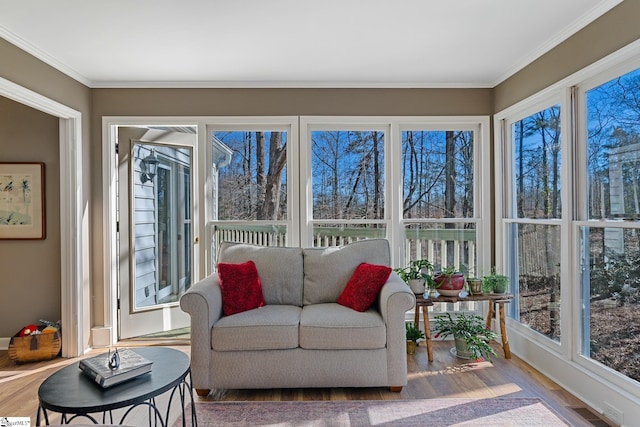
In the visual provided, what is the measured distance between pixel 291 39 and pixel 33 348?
329 centimetres

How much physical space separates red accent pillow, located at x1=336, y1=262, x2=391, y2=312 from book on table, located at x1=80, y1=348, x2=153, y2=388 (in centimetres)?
150

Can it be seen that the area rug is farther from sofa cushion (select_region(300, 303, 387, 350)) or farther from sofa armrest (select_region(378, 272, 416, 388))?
sofa cushion (select_region(300, 303, 387, 350))

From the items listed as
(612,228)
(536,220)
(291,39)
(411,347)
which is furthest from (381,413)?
(291,39)

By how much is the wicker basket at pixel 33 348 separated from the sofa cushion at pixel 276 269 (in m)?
1.62

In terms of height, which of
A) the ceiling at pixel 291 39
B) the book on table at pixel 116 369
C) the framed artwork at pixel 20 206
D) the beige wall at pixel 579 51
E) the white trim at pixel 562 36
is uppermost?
the ceiling at pixel 291 39

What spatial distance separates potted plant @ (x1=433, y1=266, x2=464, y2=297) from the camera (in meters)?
3.36

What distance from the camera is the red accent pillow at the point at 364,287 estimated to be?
2887 millimetres

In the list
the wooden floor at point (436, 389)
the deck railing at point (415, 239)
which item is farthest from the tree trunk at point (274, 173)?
the wooden floor at point (436, 389)

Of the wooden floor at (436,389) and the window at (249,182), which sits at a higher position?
the window at (249,182)

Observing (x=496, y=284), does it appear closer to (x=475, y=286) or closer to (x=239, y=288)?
(x=475, y=286)

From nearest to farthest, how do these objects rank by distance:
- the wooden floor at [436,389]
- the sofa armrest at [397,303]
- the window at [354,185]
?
1. the wooden floor at [436,389]
2. the sofa armrest at [397,303]
3. the window at [354,185]

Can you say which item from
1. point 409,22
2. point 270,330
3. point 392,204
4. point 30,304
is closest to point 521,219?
point 392,204

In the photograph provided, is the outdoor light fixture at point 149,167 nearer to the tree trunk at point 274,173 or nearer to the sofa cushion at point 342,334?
the tree trunk at point 274,173

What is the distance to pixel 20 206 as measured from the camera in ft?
12.1
